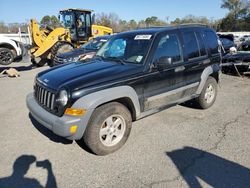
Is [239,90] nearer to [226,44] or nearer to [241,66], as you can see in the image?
[241,66]

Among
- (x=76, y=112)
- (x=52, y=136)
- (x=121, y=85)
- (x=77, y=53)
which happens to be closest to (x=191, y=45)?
(x=121, y=85)

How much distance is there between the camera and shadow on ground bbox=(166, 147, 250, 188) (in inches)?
126

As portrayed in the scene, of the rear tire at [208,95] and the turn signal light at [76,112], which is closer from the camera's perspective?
the turn signal light at [76,112]

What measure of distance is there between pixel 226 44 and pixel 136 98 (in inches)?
486

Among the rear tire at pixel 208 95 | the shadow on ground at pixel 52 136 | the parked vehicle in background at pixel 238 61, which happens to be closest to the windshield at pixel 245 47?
the parked vehicle in background at pixel 238 61

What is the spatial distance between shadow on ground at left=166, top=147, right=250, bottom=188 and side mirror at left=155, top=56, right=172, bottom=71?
1476mm

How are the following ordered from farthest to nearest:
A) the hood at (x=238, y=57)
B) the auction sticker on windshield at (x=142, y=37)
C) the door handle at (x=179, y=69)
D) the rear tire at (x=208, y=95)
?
the hood at (x=238, y=57)
the rear tire at (x=208, y=95)
the door handle at (x=179, y=69)
the auction sticker on windshield at (x=142, y=37)

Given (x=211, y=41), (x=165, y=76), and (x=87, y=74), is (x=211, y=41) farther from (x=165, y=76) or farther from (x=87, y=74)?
(x=87, y=74)

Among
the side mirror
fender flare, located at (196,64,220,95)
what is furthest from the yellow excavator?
the side mirror

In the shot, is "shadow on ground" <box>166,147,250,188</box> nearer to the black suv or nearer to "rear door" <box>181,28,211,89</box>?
the black suv

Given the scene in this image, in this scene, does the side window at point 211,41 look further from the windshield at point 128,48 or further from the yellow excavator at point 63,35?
the yellow excavator at point 63,35

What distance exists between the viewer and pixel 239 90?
7.73m

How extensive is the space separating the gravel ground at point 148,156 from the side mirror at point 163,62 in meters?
1.24

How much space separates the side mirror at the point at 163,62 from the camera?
14.1 feet
